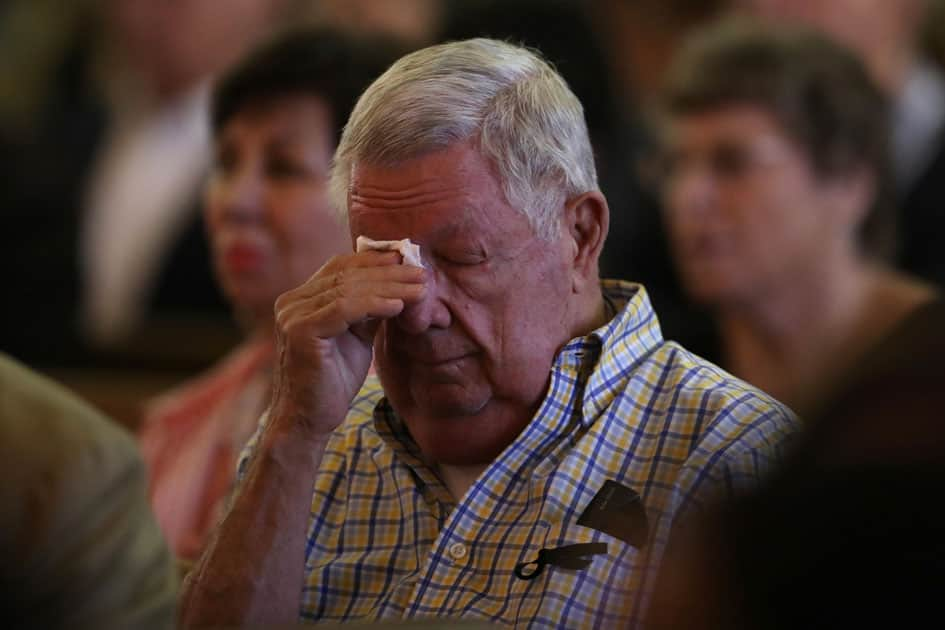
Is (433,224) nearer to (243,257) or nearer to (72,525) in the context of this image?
(72,525)

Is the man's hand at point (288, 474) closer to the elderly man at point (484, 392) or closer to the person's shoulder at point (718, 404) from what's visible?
the elderly man at point (484, 392)

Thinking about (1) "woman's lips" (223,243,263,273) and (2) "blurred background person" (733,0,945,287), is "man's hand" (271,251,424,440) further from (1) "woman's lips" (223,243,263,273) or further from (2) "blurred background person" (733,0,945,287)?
(2) "blurred background person" (733,0,945,287)

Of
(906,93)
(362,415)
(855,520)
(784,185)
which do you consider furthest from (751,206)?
(855,520)

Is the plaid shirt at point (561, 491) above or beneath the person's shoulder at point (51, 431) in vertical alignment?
beneath

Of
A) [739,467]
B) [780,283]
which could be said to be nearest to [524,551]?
[739,467]

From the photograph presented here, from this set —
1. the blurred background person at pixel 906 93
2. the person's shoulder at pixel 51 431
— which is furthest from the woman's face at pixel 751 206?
the person's shoulder at pixel 51 431

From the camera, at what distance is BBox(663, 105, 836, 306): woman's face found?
3189 millimetres

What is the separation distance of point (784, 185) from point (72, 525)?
6.84 feet

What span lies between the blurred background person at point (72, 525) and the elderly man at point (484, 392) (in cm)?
37

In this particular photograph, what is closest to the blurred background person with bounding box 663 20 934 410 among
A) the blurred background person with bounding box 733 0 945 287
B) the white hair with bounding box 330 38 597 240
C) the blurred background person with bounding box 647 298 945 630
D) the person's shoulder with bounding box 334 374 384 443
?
the blurred background person with bounding box 733 0 945 287

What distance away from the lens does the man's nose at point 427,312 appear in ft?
5.73

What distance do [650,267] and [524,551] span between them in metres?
1.78

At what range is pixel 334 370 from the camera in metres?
1.80

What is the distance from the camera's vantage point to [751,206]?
3.20m
